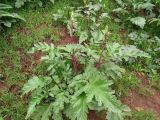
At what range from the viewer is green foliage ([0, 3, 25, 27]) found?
598 cm

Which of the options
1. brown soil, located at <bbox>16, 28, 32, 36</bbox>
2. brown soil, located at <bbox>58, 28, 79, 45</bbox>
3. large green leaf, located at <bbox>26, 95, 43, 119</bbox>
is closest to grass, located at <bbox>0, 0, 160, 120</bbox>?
brown soil, located at <bbox>16, 28, 32, 36</bbox>

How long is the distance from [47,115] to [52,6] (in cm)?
267

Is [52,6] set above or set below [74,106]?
above

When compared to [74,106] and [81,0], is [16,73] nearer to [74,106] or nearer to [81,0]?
[74,106]

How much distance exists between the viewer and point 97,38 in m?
5.68

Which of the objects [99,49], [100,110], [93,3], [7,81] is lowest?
[100,110]

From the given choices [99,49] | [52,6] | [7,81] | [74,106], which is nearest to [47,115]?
[74,106]

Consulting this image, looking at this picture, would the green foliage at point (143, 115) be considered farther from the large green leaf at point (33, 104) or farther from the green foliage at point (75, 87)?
the large green leaf at point (33, 104)

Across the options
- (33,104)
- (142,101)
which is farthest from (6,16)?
(142,101)

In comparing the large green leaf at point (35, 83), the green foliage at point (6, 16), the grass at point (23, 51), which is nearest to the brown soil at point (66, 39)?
the grass at point (23, 51)

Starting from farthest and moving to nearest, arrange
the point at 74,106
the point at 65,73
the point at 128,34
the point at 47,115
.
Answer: the point at 128,34
the point at 65,73
the point at 47,115
the point at 74,106

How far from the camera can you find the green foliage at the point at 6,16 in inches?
235

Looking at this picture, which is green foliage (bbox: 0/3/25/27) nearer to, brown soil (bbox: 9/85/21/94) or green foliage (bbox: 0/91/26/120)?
brown soil (bbox: 9/85/21/94)

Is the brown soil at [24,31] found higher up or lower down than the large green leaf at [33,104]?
higher up
